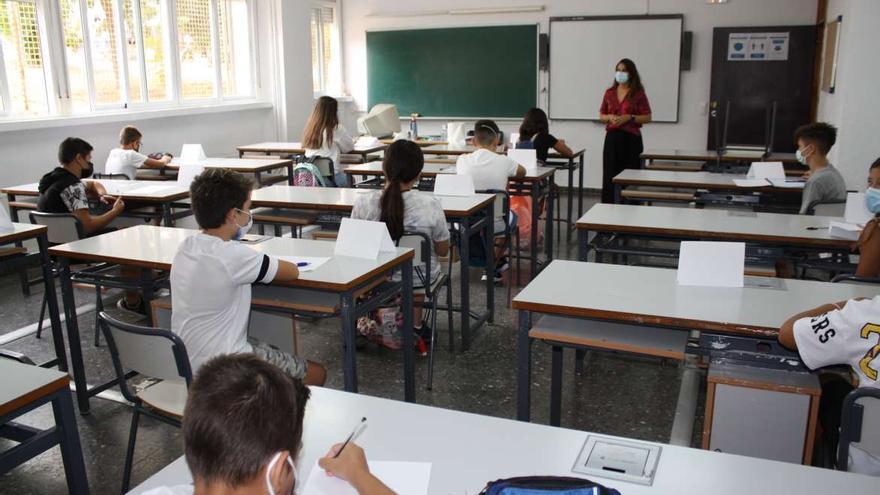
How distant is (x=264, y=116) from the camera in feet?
28.5

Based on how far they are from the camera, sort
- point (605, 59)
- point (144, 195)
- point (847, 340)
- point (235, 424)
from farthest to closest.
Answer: point (605, 59) → point (144, 195) → point (847, 340) → point (235, 424)

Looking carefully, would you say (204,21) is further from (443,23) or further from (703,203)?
(703,203)

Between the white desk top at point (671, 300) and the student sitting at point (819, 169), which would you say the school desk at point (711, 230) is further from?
the white desk top at point (671, 300)

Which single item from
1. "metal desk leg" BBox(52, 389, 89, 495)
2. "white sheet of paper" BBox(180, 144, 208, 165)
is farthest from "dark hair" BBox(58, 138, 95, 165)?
"metal desk leg" BBox(52, 389, 89, 495)

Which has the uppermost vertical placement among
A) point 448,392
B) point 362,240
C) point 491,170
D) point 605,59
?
point 605,59

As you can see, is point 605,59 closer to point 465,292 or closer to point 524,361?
point 465,292

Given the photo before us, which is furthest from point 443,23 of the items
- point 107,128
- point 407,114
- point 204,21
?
point 107,128

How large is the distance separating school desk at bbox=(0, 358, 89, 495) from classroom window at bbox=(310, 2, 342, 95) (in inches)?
307

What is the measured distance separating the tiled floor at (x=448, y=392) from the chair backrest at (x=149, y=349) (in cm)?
67

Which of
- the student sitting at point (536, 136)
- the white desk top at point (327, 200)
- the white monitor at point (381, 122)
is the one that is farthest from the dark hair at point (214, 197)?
the white monitor at point (381, 122)

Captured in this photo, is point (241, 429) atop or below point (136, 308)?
atop

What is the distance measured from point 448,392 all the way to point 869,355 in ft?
6.28

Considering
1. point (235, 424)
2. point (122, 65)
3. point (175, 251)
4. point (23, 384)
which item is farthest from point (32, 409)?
point (122, 65)

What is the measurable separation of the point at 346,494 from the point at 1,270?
2762 mm
